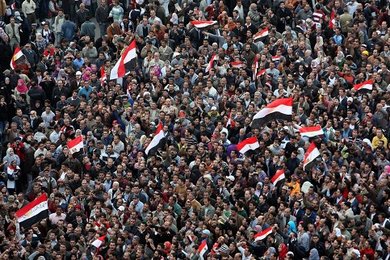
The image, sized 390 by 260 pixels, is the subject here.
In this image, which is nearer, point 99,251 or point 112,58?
point 99,251

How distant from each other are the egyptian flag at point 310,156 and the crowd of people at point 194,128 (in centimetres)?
23

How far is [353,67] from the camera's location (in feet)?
168

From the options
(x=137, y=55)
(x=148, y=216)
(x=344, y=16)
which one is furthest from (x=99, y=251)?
(x=344, y=16)

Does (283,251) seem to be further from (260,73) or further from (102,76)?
(102,76)

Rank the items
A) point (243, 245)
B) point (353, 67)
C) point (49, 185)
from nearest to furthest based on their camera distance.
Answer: point (243, 245) < point (49, 185) < point (353, 67)

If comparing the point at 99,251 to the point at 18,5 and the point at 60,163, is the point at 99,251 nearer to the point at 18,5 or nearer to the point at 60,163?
the point at 60,163

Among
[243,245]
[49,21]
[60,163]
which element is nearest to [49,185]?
[60,163]

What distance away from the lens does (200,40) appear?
5297cm

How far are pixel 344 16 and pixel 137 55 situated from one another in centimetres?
595

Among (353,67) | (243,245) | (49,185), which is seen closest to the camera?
(243,245)

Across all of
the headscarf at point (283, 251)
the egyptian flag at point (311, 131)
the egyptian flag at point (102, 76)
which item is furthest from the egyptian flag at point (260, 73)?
the headscarf at point (283, 251)

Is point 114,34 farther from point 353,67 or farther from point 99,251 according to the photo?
point 99,251

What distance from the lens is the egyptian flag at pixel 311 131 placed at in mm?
47156

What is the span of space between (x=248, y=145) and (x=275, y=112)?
3.44 feet
